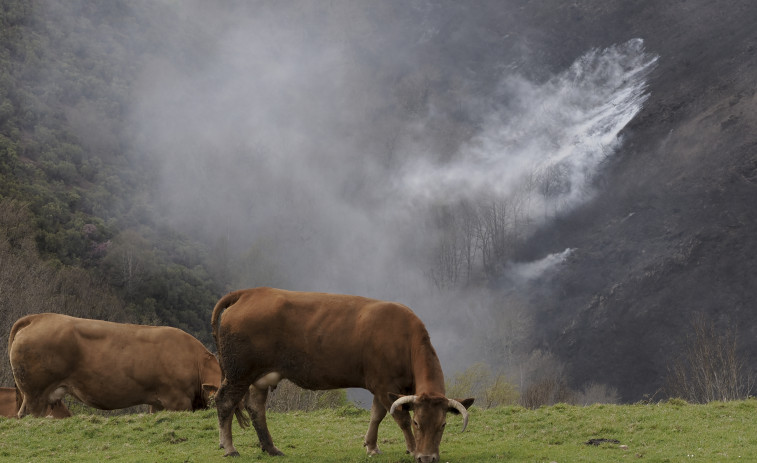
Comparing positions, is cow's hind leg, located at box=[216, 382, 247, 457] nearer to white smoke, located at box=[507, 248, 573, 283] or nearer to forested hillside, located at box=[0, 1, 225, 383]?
forested hillside, located at box=[0, 1, 225, 383]

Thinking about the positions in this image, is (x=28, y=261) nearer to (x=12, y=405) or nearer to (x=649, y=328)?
(x=12, y=405)

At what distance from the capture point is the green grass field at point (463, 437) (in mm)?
14443

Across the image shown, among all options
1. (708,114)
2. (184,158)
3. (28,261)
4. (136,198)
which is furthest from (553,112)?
(28,261)

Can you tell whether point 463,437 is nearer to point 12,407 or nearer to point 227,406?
point 227,406

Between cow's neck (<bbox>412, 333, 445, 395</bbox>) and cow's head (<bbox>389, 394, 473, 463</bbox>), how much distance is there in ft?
0.80

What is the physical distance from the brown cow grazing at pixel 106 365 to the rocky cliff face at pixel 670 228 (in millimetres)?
99688

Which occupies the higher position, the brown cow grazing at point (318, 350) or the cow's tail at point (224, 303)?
the cow's tail at point (224, 303)

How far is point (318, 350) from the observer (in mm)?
14141

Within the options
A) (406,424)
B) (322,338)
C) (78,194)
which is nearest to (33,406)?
(322,338)

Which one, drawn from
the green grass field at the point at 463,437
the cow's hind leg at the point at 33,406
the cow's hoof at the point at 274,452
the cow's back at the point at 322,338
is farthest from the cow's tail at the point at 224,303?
the cow's hind leg at the point at 33,406

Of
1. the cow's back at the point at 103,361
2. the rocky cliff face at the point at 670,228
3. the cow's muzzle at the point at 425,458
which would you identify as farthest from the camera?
the rocky cliff face at the point at 670,228

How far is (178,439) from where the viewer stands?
668 inches

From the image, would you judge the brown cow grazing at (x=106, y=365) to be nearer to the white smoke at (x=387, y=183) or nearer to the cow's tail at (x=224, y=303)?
the cow's tail at (x=224, y=303)

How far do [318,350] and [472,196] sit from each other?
155 meters
